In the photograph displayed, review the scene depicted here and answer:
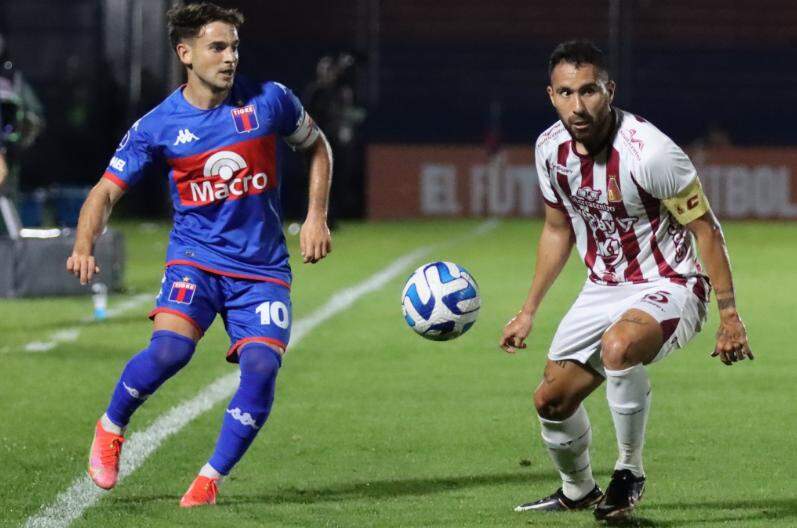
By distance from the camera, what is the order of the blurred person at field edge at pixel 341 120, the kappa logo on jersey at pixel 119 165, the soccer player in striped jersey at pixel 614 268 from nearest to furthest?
the soccer player in striped jersey at pixel 614 268, the kappa logo on jersey at pixel 119 165, the blurred person at field edge at pixel 341 120

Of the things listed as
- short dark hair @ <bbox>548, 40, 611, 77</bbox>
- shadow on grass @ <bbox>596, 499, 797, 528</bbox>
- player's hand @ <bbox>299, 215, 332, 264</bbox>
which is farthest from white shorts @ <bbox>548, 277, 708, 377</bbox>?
player's hand @ <bbox>299, 215, 332, 264</bbox>

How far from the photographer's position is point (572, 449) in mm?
6105

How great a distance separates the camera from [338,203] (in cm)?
2989

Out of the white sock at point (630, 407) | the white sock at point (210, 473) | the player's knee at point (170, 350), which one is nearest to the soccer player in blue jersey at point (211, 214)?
the player's knee at point (170, 350)

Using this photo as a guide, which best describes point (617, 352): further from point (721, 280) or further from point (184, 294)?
point (184, 294)

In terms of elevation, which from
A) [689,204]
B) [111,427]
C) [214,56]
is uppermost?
[214,56]

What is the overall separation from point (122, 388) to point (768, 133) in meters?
26.5

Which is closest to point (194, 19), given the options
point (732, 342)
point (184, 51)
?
point (184, 51)

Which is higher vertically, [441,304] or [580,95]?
[580,95]

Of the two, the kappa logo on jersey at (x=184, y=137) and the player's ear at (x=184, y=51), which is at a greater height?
the player's ear at (x=184, y=51)

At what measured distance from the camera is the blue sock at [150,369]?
630cm

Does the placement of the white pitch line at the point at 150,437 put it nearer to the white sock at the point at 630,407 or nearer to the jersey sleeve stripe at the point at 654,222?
the white sock at the point at 630,407

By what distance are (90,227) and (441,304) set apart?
133 cm

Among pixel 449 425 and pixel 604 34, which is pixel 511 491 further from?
pixel 604 34
